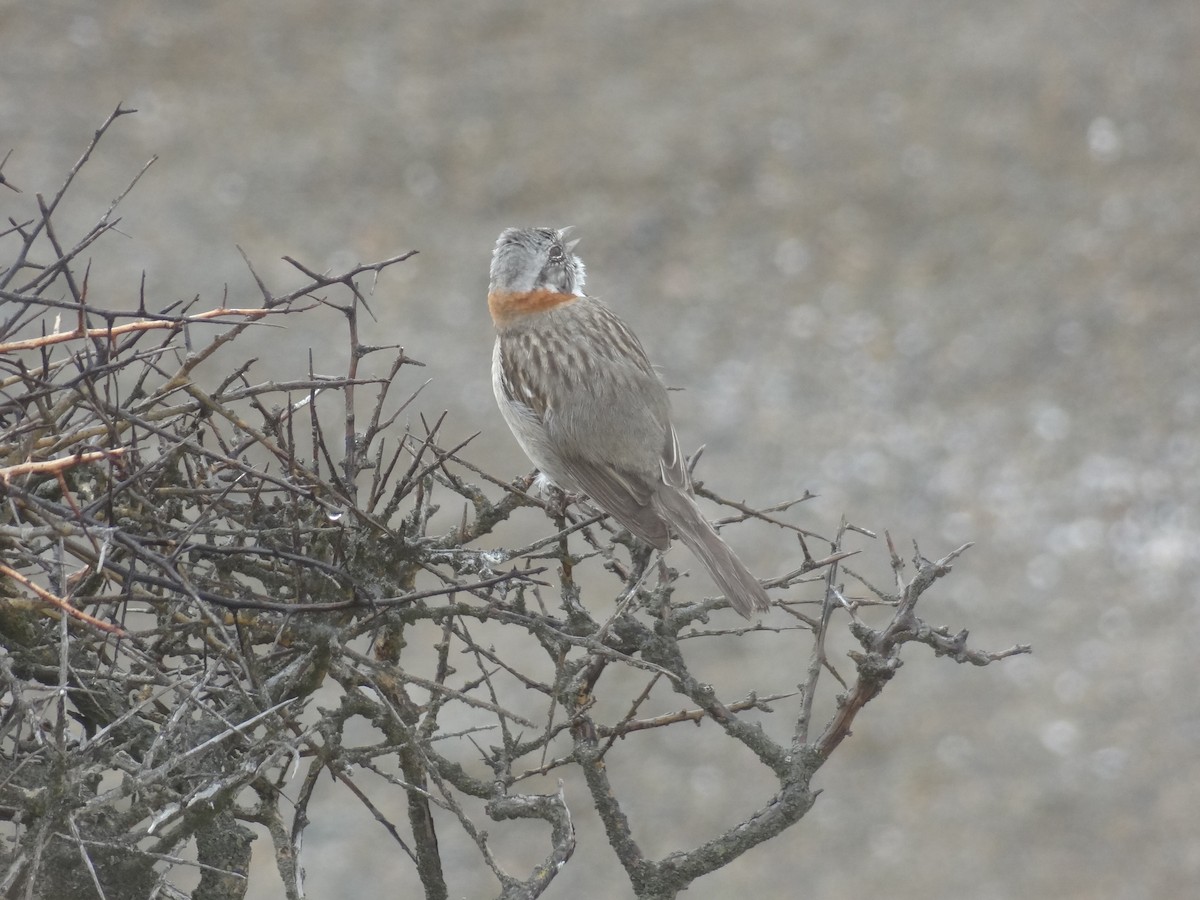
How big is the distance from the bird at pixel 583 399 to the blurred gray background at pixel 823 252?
11414 mm

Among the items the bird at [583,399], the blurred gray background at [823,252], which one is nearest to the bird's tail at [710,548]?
the bird at [583,399]

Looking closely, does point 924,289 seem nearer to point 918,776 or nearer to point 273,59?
point 918,776

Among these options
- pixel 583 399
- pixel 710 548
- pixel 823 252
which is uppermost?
pixel 823 252

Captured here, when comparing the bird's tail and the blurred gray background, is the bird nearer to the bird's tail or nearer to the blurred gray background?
the bird's tail

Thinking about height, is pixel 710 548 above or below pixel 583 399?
below

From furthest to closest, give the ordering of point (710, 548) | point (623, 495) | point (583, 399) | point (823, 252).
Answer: point (823, 252) → point (583, 399) → point (623, 495) → point (710, 548)

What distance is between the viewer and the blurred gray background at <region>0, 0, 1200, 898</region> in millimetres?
18188

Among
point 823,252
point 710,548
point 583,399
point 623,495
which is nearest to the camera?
point 710,548

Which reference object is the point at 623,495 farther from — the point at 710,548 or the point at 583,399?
the point at 583,399

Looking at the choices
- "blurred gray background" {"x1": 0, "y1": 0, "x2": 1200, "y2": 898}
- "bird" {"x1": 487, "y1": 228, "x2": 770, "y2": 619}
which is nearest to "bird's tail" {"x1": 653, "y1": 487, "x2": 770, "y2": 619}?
"bird" {"x1": 487, "y1": 228, "x2": 770, "y2": 619}

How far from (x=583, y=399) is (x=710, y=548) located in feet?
3.01

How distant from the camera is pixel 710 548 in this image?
198 inches

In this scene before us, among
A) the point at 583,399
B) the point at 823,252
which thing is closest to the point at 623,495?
the point at 583,399

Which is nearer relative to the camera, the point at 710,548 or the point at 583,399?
the point at 710,548
